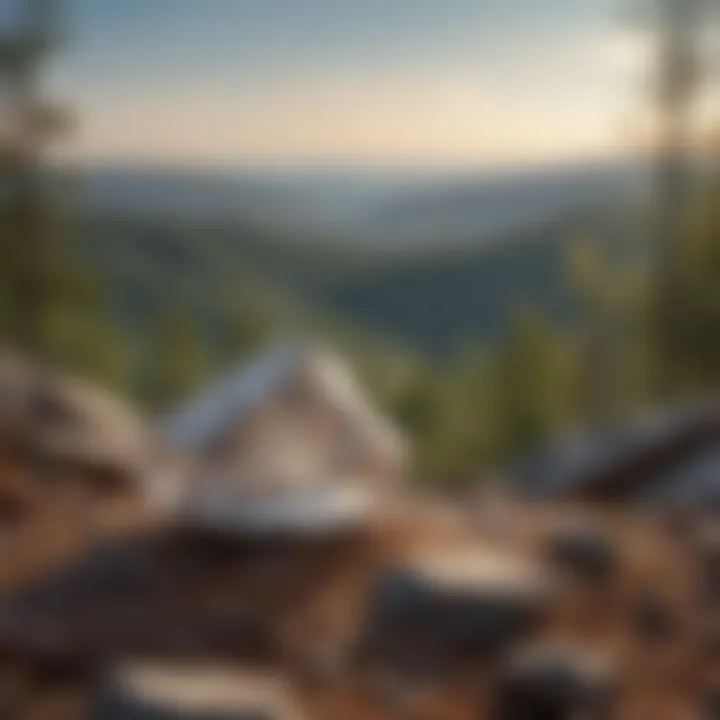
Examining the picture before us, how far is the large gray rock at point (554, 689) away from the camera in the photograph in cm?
183

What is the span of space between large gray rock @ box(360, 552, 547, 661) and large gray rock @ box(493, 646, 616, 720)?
0.11 metres

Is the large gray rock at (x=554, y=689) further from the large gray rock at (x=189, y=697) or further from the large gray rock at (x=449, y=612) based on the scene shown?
the large gray rock at (x=189, y=697)

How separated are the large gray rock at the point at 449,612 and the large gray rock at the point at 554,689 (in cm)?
11

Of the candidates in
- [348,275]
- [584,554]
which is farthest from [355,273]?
[584,554]

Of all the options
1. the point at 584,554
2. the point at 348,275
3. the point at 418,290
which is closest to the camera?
the point at 584,554

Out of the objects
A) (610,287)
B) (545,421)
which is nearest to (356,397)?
(610,287)

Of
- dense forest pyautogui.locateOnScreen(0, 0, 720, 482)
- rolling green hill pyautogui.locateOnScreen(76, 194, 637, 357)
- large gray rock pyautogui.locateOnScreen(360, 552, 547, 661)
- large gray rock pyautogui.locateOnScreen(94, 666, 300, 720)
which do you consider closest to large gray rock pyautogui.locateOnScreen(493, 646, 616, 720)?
large gray rock pyautogui.locateOnScreen(360, 552, 547, 661)

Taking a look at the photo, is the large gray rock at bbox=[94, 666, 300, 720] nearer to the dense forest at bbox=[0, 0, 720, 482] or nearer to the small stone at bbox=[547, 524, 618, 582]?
the small stone at bbox=[547, 524, 618, 582]

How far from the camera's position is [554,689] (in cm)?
184

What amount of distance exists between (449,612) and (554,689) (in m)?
0.25

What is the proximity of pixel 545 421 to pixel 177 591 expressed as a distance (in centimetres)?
862

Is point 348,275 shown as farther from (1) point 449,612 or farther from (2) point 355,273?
(1) point 449,612

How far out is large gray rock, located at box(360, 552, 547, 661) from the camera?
6.59 ft

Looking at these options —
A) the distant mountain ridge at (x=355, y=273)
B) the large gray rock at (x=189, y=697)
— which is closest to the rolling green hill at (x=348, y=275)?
the distant mountain ridge at (x=355, y=273)
